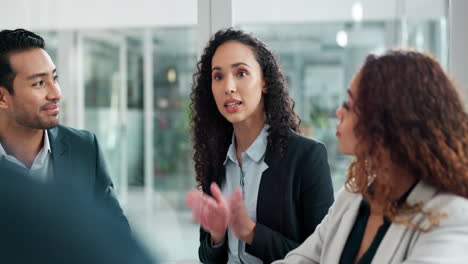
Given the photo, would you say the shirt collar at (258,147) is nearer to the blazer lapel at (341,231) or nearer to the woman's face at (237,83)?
the woman's face at (237,83)

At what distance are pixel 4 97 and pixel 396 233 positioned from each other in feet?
5.41

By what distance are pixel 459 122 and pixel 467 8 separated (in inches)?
58.2

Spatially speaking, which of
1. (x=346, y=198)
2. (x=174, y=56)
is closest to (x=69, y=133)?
(x=346, y=198)

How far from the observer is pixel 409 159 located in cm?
134

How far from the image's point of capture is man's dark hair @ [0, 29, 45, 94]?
6.97ft

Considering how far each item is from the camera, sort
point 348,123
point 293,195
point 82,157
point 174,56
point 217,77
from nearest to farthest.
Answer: point 348,123 → point 293,195 → point 217,77 → point 82,157 → point 174,56

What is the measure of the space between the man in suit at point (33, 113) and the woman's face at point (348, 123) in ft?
3.35

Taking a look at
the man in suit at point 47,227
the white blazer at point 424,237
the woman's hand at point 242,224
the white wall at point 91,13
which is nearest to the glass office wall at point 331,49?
the white wall at point 91,13

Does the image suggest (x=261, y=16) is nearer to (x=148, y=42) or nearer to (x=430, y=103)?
(x=148, y=42)

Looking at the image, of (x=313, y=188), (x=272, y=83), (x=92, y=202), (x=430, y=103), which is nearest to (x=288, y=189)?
(x=313, y=188)

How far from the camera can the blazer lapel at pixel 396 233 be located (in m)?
1.32

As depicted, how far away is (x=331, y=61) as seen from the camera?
11.1ft

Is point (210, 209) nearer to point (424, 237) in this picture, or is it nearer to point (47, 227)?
point (424, 237)

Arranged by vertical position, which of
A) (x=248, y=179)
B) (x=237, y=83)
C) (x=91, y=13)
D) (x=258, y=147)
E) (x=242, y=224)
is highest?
(x=91, y=13)
